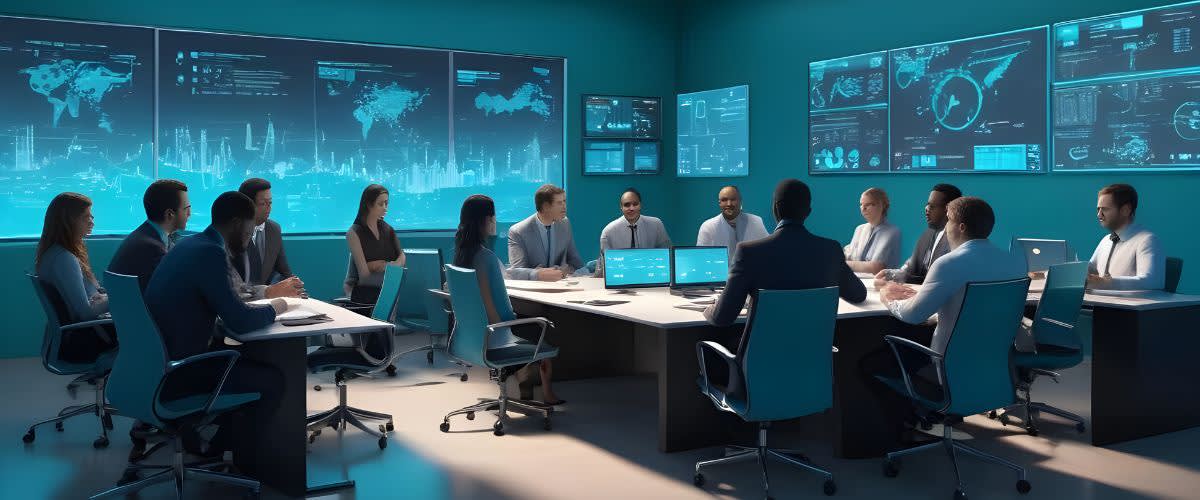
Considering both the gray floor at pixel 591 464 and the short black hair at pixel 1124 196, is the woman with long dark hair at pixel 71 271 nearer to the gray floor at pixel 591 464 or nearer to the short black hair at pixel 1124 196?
the gray floor at pixel 591 464

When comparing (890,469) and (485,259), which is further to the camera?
(485,259)

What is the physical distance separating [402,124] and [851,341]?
5.59 meters

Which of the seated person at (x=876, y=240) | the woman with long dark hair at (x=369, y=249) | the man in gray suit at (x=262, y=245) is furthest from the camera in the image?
the seated person at (x=876, y=240)

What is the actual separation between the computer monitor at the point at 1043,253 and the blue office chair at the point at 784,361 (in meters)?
2.50

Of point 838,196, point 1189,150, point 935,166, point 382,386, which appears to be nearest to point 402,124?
point 382,386

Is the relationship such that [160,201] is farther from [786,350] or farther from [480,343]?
[786,350]

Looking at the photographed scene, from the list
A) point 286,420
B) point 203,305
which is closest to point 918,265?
point 286,420

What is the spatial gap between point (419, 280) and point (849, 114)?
163 inches

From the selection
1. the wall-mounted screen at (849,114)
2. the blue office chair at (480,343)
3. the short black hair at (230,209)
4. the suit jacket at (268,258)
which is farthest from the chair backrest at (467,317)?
the wall-mounted screen at (849,114)

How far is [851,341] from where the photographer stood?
4.70 meters

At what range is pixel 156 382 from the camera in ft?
12.1

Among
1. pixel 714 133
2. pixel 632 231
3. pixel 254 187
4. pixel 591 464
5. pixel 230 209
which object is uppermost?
pixel 714 133

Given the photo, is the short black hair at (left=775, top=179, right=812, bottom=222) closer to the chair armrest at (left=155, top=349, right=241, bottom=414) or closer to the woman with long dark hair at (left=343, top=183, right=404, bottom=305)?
the chair armrest at (left=155, top=349, right=241, bottom=414)

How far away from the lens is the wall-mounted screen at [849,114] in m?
8.26
